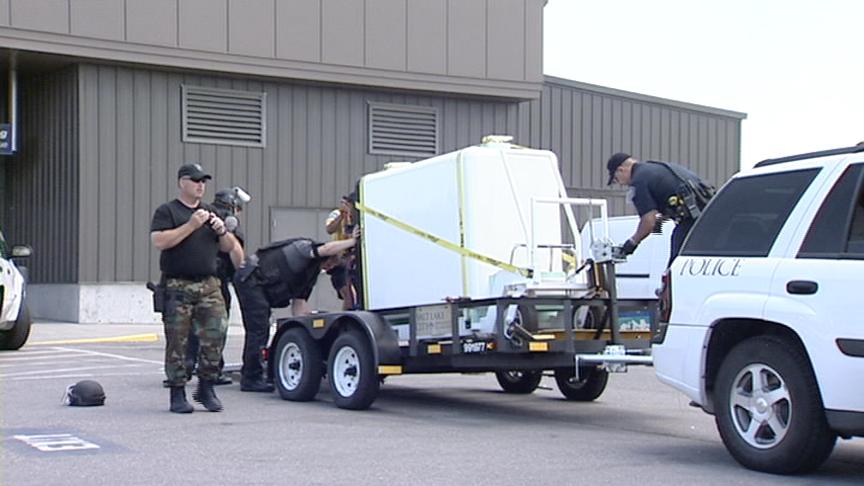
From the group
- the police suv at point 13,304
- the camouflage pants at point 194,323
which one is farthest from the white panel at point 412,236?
the police suv at point 13,304

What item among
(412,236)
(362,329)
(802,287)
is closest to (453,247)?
(412,236)

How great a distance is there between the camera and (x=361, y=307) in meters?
11.1

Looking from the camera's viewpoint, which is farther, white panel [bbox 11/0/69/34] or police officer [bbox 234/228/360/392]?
white panel [bbox 11/0/69/34]

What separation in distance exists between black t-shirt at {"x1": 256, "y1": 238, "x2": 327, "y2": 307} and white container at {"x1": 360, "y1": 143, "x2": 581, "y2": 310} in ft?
3.82

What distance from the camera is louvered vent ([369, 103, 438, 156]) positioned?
24.6 metres

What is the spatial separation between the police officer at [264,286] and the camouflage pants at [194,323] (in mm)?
1798

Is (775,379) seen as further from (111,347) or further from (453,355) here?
(111,347)

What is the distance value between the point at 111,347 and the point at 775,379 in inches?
489

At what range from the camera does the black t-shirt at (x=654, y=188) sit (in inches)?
384

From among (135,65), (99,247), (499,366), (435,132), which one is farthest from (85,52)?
(499,366)

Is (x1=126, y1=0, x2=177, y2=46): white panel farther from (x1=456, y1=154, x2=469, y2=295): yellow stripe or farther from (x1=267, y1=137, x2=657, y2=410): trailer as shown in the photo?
(x1=456, y1=154, x2=469, y2=295): yellow stripe

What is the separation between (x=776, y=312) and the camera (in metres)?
7.15

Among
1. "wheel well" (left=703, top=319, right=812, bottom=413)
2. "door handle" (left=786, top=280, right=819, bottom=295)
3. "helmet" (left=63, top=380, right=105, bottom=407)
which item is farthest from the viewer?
"helmet" (left=63, top=380, right=105, bottom=407)

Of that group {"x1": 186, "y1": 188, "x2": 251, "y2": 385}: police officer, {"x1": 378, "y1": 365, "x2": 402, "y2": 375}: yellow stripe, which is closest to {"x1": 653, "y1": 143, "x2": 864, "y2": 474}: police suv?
{"x1": 378, "y1": 365, "x2": 402, "y2": 375}: yellow stripe
